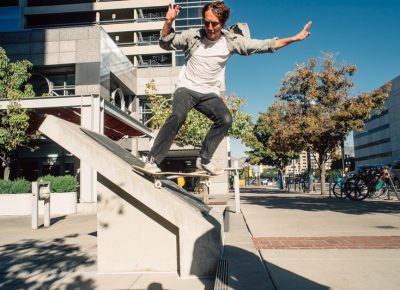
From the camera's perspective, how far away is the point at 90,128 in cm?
1324

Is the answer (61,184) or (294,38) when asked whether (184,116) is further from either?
(61,184)

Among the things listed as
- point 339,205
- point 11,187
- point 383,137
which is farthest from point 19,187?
point 383,137

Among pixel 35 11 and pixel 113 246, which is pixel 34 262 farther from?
pixel 35 11

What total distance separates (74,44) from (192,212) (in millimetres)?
15581

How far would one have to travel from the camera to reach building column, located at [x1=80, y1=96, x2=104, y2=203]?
13055mm

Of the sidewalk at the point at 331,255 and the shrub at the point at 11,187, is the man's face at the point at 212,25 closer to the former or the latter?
the sidewalk at the point at 331,255

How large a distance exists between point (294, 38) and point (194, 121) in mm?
13064

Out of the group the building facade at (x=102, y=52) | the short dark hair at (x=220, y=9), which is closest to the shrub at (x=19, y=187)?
A: the building facade at (x=102, y=52)

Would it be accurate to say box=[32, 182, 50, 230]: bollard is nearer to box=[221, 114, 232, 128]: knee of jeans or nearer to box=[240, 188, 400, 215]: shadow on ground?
box=[221, 114, 232, 128]: knee of jeans

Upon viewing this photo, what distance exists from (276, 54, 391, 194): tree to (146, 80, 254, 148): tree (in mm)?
3291

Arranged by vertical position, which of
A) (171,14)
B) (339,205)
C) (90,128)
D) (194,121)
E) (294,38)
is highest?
(194,121)

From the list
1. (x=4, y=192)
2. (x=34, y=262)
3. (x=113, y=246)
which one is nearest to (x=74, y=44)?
(x=4, y=192)

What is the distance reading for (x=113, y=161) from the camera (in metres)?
3.28

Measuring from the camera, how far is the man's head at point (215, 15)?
3.27 metres
